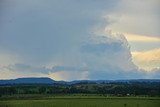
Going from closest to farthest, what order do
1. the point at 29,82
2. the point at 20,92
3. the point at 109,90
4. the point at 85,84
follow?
the point at 20,92, the point at 109,90, the point at 85,84, the point at 29,82

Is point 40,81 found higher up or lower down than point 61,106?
higher up

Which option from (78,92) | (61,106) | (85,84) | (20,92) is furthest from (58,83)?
(61,106)

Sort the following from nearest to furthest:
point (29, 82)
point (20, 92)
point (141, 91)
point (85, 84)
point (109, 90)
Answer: point (141, 91) < point (20, 92) < point (109, 90) < point (85, 84) < point (29, 82)

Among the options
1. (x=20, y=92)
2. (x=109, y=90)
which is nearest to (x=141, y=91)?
(x=109, y=90)

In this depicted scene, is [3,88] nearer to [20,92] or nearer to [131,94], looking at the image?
[20,92]

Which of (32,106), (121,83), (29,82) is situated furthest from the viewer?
(29,82)

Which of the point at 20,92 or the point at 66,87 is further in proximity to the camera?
the point at 66,87

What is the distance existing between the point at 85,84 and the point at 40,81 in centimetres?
1161

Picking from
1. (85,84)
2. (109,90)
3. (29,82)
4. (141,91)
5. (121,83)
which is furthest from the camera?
(29,82)

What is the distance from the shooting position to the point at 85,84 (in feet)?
217

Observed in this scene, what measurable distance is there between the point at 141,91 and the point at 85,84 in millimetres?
20850

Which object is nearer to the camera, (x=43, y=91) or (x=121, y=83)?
(x=43, y=91)

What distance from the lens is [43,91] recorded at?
5394 cm

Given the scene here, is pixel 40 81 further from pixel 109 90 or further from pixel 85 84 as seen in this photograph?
pixel 109 90
